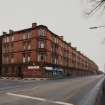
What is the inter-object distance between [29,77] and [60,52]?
758 inches

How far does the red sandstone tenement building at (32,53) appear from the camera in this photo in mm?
66875

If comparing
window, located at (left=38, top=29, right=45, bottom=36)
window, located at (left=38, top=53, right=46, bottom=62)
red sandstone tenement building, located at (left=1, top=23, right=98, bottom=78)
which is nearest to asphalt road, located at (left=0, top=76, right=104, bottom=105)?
window, located at (left=38, top=53, right=46, bottom=62)

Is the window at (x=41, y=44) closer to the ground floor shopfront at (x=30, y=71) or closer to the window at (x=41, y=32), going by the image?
the window at (x=41, y=32)

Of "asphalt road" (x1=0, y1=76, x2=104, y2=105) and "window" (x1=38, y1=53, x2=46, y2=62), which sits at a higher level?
"window" (x1=38, y1=53, x2=46, y2=62)

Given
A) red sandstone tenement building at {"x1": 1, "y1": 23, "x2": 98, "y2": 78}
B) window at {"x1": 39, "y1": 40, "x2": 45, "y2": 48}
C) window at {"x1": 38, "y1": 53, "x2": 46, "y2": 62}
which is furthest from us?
window at {"x1": 39, "y1": 40, "x2": 45, "y2": 48}

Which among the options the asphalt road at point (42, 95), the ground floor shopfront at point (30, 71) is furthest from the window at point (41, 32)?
the asphalt road at point (42, 95)

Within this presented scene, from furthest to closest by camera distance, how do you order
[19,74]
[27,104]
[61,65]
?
[61,65] → [19,74] → [27,104]

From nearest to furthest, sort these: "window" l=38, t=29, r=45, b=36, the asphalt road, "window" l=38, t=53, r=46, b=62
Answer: the asphalt road, "window" l=38, t=53, r=46, b=62, "window" l=38, t=29, r=45, b=36

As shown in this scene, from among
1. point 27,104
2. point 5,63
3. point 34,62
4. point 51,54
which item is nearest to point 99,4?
point 27,104

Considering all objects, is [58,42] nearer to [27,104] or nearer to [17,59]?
[17,59]

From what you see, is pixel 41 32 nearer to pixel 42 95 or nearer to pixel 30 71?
pixel 30 71

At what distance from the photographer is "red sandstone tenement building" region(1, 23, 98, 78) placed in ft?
219

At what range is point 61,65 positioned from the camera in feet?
271

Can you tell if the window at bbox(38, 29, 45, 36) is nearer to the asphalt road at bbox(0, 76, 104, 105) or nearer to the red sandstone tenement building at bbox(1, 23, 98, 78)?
the red sandstone tenement building at bbox(1, 23, 98, 78)
